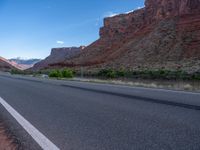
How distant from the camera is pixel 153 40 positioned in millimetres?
70812

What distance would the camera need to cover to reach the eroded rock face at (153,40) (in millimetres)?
61125

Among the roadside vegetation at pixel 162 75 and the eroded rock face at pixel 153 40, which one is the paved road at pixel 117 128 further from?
the eroded rock face at pixel 153 40

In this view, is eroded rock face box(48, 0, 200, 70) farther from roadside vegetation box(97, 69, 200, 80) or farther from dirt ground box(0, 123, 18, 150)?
dirt ground box(0, 123, 18, 150)

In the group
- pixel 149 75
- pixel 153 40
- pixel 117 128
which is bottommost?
pixel 117 128

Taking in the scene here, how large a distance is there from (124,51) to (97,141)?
7436 cm

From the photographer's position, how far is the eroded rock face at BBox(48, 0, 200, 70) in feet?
201

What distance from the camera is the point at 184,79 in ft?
78.7

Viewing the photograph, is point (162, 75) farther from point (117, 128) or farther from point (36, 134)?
point (36, 134)

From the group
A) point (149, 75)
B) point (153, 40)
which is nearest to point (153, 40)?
point (153, 40)

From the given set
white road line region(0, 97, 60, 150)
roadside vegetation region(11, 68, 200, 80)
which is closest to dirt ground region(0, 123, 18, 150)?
white road line region(0, 97, 60, 150)

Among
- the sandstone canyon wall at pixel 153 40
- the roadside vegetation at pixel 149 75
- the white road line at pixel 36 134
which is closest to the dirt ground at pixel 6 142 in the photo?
the white road line at pixel 36 134

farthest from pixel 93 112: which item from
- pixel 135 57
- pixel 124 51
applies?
pixel 124 51

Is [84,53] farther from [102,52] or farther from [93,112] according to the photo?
[93,112]

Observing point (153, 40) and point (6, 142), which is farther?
point (153, 40)
